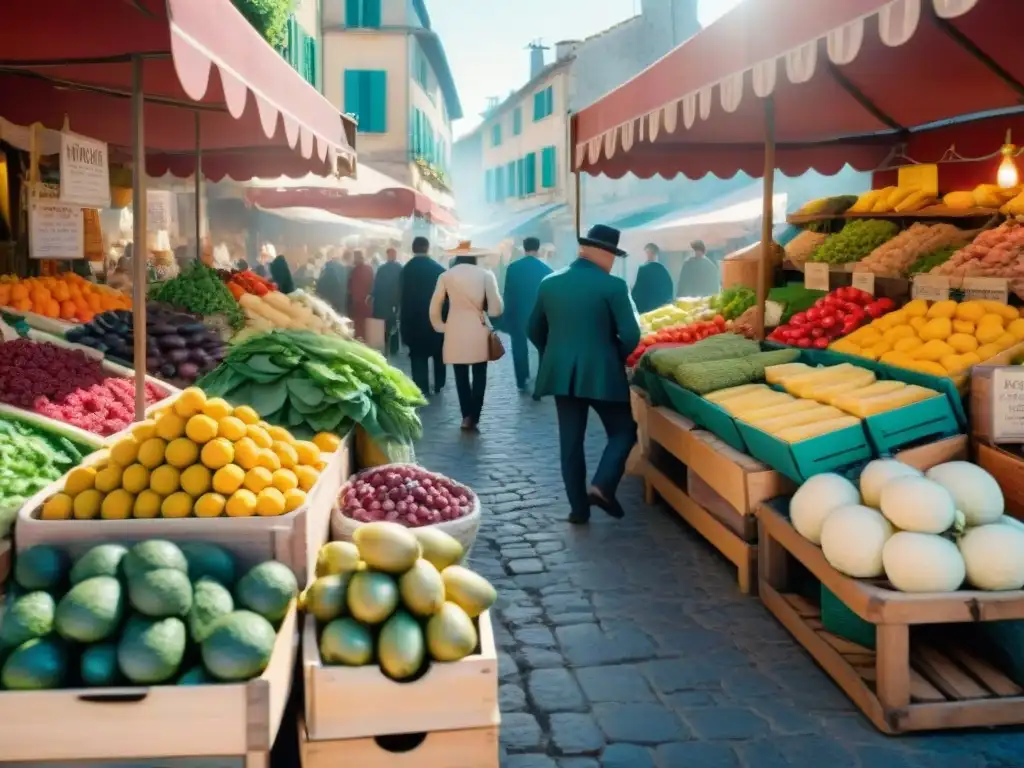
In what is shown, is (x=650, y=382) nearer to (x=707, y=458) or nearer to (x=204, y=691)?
(x=707, y=458)

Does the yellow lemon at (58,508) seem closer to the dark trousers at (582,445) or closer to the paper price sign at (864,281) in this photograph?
the dark trousers at (582,445)

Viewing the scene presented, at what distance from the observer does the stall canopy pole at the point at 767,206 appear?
7.31m

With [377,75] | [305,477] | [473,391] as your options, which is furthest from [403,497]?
[377,75]

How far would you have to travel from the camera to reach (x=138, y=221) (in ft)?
16.8

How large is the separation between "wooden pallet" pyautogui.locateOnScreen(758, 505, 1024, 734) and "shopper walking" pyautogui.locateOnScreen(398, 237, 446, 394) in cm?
841

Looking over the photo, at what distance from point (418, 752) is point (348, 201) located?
14.8 meters

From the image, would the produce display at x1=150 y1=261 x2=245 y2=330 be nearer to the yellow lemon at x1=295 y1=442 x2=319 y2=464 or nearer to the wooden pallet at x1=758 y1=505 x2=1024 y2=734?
the yellow lemon at x1=295 y1=442 x2=319 y2=464

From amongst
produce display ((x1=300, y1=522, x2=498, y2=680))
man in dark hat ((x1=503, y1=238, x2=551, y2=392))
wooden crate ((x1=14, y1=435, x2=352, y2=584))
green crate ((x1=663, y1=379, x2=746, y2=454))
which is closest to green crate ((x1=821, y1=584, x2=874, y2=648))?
green crate ((x1=663, y1=379, x2=746, y2=454))

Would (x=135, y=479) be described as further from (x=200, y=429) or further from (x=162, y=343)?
(x=162, y=343)

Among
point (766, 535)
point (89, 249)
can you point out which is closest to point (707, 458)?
point (766, 535)

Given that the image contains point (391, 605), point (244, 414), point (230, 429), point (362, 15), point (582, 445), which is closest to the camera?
point (391, 605)

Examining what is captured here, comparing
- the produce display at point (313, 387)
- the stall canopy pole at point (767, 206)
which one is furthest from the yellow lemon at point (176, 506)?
the stall canopy pole at point (767, 206)

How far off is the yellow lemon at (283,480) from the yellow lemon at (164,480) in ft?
1.19

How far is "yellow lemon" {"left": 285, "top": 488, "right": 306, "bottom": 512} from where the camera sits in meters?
3.90
